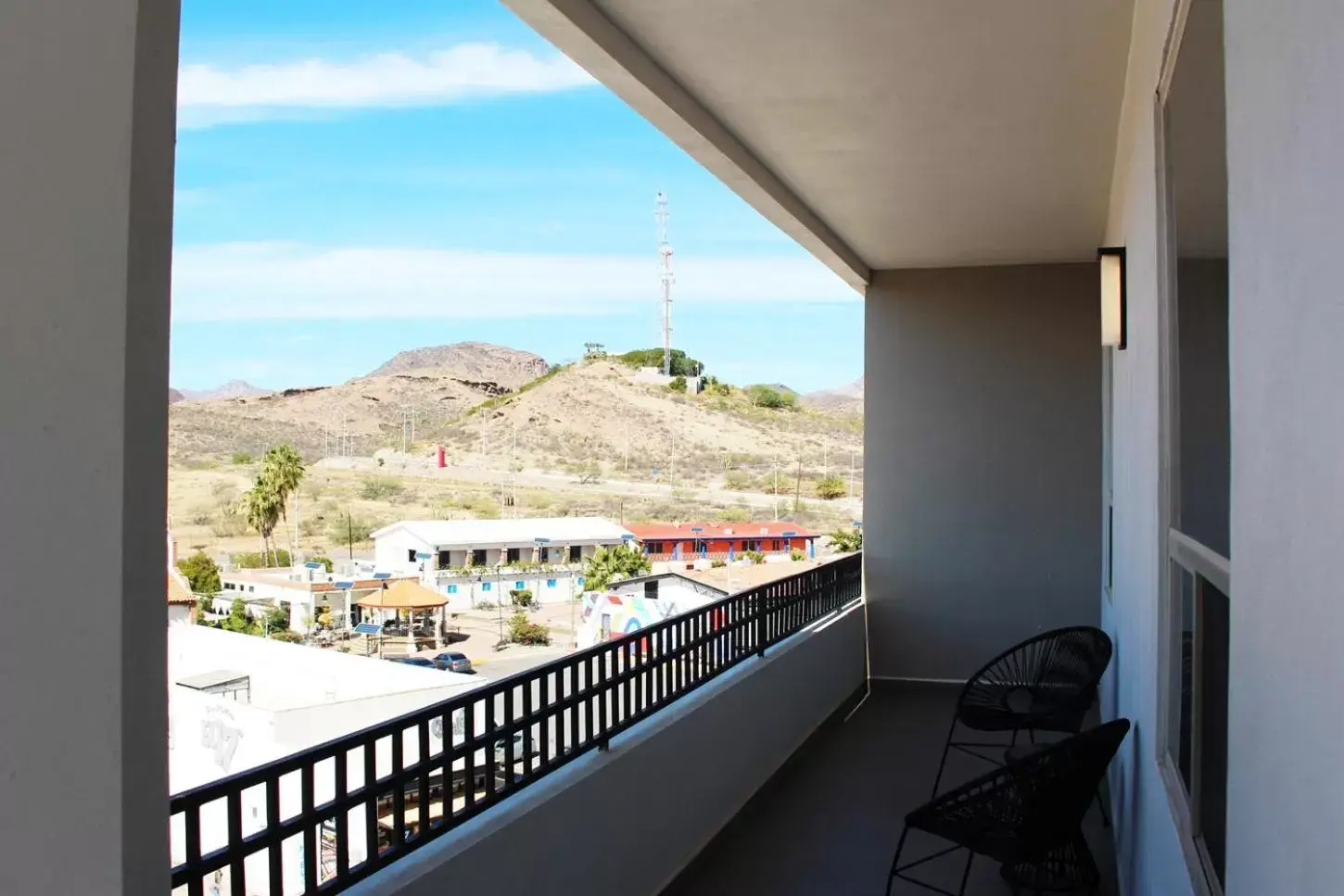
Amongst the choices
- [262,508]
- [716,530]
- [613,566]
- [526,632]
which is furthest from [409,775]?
[716,530]

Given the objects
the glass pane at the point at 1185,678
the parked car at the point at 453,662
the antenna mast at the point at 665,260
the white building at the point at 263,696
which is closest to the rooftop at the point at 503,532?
the parked car at the point at 453,662

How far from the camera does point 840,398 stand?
156 ft

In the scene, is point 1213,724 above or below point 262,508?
above

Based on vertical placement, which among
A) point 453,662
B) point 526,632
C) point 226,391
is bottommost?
point 526,632

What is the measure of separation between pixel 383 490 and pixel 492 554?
3846 mm

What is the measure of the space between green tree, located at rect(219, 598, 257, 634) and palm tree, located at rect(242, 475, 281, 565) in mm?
2823

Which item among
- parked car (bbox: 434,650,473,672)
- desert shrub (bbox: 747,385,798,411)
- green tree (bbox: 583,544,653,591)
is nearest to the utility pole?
desert shrub (bbox: 747,385,798,411)

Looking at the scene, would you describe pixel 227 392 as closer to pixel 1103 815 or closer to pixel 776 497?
pixel 776 497

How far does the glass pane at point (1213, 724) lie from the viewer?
1622 millimetres

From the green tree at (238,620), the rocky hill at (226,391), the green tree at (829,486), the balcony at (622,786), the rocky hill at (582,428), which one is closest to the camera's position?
the balcony at (622,786)

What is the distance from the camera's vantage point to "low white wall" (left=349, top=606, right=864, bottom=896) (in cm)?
251

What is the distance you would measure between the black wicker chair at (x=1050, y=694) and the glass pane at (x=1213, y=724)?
2.48 metres

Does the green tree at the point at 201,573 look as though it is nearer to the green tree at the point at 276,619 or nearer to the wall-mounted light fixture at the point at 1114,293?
the green tree at the point at 276,619

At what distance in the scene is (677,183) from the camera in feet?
166
